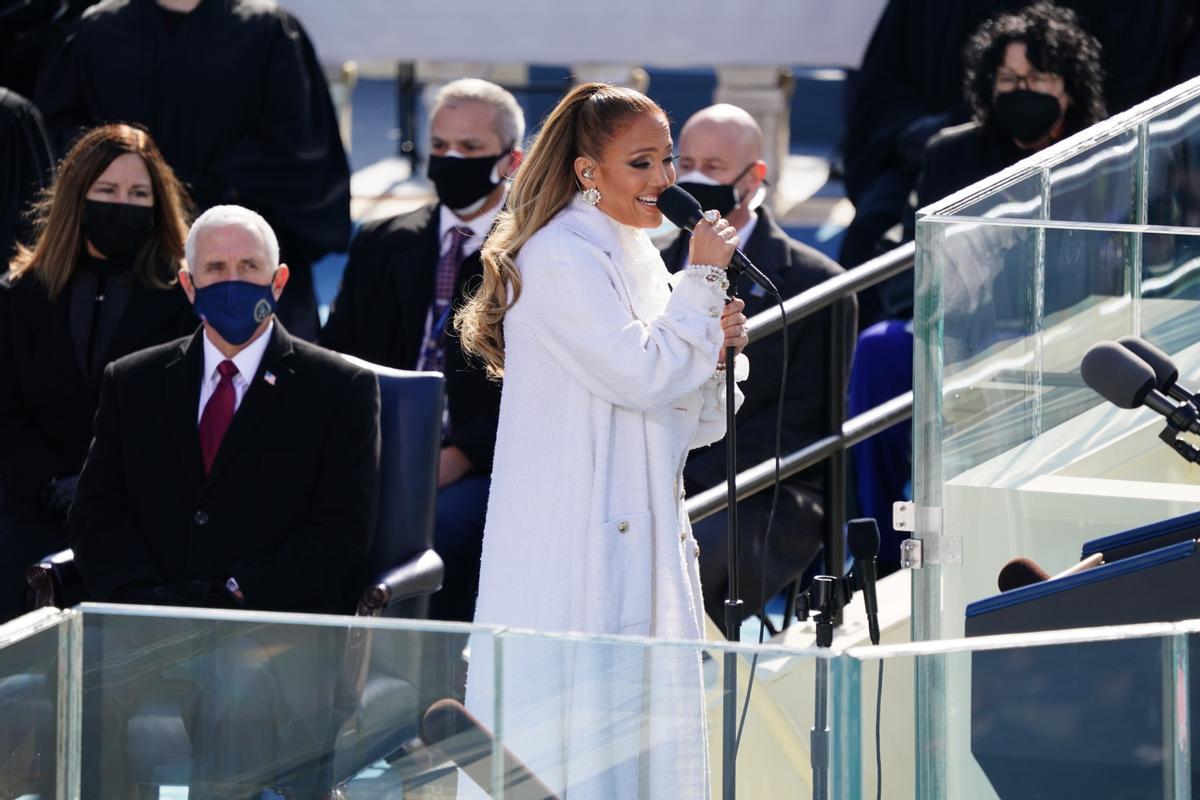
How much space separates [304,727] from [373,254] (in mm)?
3206

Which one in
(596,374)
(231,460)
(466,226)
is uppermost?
(596,374)

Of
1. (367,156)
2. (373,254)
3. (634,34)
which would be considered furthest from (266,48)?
(367,156)

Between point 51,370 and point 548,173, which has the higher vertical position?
point 548,173

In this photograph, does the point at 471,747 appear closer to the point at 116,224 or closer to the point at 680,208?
the point at 680,208

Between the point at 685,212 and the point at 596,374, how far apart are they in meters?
0.31

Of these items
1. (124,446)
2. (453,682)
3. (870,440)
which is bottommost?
(870,440)

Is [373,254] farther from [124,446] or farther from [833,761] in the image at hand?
[833,761]

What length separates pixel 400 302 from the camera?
18.9 feet

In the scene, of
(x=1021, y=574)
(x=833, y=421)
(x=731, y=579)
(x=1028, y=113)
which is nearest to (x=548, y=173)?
(x=731, y=579)

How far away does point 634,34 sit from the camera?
26.8ft

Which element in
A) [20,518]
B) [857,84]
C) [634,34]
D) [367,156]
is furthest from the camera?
[367,156]

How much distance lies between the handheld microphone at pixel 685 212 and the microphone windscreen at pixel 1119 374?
0.62 m

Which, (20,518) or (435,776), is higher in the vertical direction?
(435,776)

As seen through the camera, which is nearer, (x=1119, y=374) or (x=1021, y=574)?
(x=1119, y=374)
